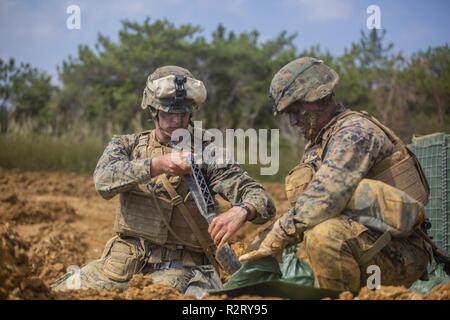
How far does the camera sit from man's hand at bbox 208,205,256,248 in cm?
523

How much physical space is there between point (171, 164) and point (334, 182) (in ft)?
3.88

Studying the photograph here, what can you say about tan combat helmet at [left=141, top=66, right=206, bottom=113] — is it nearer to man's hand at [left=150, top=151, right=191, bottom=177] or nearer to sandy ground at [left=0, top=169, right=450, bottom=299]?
man's hand at [left=150, top=151, right=191, bottom=177]

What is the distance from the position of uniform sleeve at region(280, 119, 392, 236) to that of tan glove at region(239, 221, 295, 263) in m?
0.04

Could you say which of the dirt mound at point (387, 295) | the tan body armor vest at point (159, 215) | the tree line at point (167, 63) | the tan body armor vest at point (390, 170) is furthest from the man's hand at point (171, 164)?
the tree line at point (167, 63)

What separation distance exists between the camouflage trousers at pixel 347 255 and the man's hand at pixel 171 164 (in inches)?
39.3

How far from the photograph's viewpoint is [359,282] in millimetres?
4949

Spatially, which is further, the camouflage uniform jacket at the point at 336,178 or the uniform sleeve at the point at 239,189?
the uniform sleeve at the point at 239,189

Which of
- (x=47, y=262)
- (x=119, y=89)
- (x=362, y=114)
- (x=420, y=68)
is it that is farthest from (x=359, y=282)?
(x=119, y=89)

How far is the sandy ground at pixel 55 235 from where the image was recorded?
4.59 meters

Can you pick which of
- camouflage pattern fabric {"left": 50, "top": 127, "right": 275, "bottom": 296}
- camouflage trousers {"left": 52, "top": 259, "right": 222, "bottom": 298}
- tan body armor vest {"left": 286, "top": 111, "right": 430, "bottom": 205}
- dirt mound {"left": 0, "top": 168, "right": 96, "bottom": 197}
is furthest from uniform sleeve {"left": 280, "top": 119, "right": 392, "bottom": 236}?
dirt mound {"left": 0, "top": 168, "right": 96, "bottom": 197}

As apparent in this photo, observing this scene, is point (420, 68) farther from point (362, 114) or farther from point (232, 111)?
point (362, 114)

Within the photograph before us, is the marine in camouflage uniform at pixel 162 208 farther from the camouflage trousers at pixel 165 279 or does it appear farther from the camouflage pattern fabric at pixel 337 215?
the camouflage pattern fabric at pixel 337 215

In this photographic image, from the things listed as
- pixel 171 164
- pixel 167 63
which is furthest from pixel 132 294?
pixel 167 63

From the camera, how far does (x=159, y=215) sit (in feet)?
18.9
